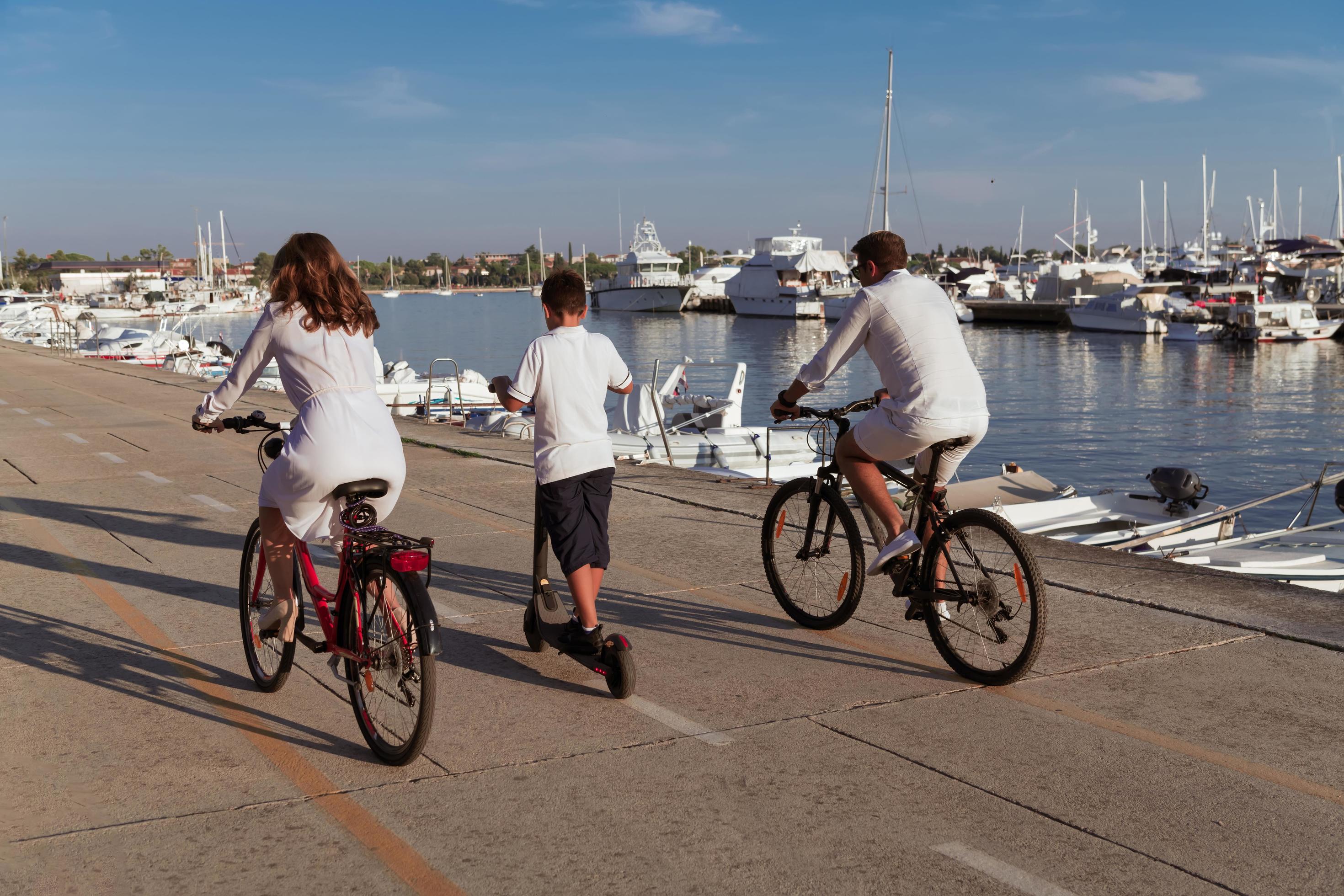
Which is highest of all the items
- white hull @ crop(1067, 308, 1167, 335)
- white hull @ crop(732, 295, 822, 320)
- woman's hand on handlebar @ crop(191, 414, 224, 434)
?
white hull @ crop(732, 295, 822, 320)

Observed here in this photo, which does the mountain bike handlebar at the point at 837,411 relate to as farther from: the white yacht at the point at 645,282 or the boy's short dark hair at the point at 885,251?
the white yacht at the point at 645,282

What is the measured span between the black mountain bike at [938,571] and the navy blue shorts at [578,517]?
1104mm

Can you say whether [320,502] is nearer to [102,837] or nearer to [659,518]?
[102,837]

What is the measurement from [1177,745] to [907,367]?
1.84 metres

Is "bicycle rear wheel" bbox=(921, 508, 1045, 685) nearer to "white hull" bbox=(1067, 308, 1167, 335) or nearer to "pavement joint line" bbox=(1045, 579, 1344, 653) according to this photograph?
"pavement joint line" bbox=(1045, 579, 1344, 653)

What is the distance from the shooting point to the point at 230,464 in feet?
40.8

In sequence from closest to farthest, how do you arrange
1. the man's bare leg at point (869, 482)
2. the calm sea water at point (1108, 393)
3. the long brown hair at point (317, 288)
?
the long brown hair at point (317, 288), the man's bare leg at point (869, 482), the calm sea water at point (1108, 393)

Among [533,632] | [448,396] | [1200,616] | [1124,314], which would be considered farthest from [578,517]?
[1124,314]

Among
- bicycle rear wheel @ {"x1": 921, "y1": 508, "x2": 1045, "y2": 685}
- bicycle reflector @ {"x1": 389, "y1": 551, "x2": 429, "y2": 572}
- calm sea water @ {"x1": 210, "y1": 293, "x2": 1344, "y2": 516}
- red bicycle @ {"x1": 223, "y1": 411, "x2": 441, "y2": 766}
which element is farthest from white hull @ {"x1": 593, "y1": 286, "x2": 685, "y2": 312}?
bicycle reflector @ {"x1": 389, "y1": 551, "x2": 429, "y2": 572}

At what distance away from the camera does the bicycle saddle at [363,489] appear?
4207mm

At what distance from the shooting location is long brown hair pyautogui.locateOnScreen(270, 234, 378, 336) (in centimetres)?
431

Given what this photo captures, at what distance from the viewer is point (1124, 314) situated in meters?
81.6

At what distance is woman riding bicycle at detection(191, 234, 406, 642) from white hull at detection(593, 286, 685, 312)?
124959 millimetres

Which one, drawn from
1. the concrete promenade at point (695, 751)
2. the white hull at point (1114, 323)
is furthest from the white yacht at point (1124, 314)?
the concrete promenade at point (695, 751)
